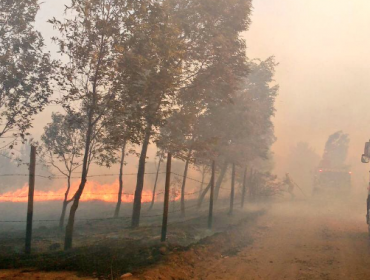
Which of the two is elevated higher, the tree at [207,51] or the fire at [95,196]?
the tree at [207,51]

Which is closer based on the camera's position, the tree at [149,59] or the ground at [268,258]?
the ground at [268,258]

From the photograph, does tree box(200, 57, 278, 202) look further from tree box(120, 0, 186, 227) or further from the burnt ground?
the burnt ground

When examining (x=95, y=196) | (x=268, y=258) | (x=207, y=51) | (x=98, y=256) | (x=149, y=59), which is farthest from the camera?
(x=95, y=196)

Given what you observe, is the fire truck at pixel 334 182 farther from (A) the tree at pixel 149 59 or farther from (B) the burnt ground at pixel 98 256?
(A) the tree at pixel 149 59

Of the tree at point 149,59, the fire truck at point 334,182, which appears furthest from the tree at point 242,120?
the fire truck at point 334,182

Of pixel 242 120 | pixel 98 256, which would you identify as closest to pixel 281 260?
pixel 98 256

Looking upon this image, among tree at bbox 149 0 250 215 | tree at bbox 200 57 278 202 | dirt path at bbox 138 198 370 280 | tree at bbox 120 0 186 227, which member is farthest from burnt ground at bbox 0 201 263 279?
tree at bbox 200 57 278 202

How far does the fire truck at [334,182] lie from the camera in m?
52.1

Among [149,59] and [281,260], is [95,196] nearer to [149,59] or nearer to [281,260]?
[149,59]

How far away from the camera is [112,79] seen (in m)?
15.8

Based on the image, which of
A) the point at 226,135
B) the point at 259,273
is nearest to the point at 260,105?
the point at 226,135

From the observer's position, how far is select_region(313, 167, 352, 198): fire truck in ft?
171

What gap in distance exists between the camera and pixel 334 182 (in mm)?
52438

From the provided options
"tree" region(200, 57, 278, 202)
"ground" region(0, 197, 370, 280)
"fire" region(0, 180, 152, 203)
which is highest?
"tree" region(200, 57, 278, 202)
